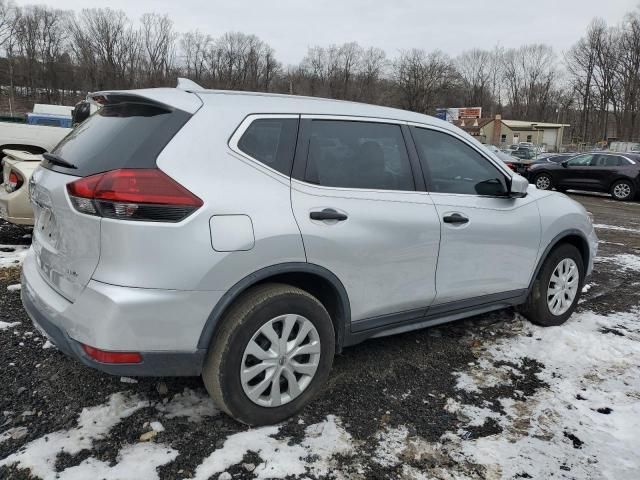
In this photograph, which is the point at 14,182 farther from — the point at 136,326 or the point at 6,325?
the point at 136,326

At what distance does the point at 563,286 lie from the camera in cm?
433

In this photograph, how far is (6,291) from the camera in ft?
14.8

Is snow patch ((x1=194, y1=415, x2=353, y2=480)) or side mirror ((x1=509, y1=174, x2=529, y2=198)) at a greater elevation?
side mirror ((x1=509, y1=174, x2=529, y2=198))

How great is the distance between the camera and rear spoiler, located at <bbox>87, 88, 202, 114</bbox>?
249cm

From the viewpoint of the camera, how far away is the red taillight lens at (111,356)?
2.27 m

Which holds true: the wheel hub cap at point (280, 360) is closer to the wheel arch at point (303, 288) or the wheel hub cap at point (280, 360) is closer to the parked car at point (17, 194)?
the wheel arch at point (303, 288)

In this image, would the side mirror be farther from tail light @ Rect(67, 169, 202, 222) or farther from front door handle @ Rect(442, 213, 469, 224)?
tail light @ Rect(67, 169, 202, 222)

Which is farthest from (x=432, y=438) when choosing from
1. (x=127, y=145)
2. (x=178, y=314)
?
(x=127, y=145)

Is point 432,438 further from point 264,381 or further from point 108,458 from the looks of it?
point 108,458

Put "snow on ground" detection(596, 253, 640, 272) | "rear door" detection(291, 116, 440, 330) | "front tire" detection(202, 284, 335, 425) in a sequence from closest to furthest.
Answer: "front tire" detection(202, 284, 335, 425) < "rear door" detection(291, 116, 440, 330) < "snow on ground" detection(596, 253, 640, 272)

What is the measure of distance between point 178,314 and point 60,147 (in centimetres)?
136

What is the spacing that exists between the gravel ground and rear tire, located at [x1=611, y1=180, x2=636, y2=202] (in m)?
15.5

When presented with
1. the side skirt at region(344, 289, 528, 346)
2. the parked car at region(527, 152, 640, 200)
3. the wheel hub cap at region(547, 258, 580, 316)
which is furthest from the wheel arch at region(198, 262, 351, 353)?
the parked car at region(527, 152, 640, 200)

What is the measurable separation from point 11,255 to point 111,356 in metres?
4.25
